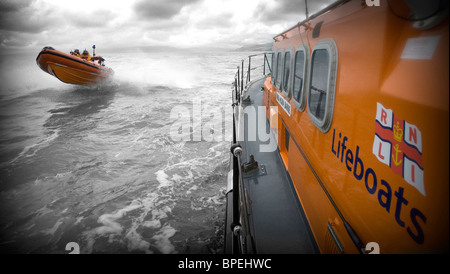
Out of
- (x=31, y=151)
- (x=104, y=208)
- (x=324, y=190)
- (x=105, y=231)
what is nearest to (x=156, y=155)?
(x=104, y=208)

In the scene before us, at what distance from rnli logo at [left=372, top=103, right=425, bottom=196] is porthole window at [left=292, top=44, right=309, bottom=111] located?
137 cm

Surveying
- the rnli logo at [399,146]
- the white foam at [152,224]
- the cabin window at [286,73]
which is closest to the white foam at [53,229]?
the white foam at [152,224]

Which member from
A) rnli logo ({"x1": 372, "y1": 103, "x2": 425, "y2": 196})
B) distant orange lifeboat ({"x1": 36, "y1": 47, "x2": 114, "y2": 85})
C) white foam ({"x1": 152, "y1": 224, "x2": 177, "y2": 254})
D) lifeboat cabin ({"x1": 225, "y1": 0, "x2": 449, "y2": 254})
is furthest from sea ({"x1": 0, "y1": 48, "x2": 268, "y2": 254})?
distant orange lifeboat ({"x1": 36, "y1": 47, "x2": 114, "y2": 85})

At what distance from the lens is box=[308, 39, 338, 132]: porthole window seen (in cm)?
174

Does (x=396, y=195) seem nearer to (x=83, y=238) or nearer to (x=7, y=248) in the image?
(x=83, y=238)

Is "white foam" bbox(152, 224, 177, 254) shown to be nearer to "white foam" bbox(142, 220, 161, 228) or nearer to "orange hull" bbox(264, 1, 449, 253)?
"white foam" bbox(142, 220, 161, 228)

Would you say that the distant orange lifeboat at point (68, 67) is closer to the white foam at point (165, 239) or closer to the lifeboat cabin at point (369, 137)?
the white foam at point (165, 239)

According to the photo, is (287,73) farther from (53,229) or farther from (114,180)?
(53,229)

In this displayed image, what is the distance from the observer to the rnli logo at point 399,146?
3.13 ft

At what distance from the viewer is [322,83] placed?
2.05 m

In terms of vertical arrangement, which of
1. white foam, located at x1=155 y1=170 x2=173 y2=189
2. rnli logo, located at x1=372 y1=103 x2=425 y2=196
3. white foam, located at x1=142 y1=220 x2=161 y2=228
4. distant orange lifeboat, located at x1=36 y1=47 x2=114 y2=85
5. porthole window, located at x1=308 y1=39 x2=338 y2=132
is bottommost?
white foam, located at x1=142 y1=220 x2=161 y2=228

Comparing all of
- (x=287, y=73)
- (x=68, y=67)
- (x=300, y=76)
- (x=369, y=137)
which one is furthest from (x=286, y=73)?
(x=68, y=67)

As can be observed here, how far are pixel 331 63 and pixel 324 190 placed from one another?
44.5 inches
